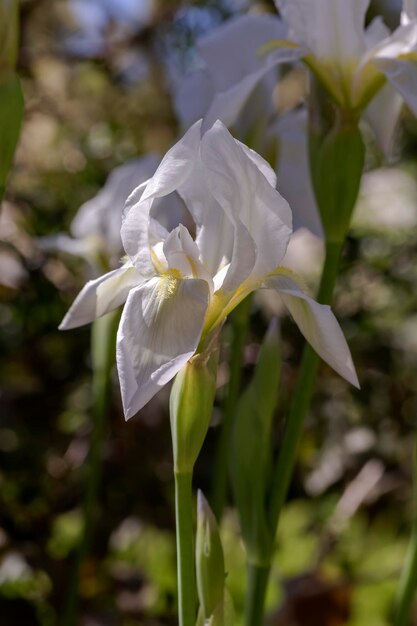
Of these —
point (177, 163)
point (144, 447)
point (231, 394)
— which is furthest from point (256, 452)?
point (144, 447)

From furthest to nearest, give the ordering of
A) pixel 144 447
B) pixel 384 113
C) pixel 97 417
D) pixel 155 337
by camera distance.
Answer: pixel 144 447 → pixel 97 417 → pixel 384 113 → pixel 155 337

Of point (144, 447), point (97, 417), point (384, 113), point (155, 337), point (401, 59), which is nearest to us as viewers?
point (155, 337)

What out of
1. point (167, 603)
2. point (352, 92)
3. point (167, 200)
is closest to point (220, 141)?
point (352, 92)

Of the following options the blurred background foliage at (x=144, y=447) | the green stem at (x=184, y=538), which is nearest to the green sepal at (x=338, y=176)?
the green stem at (x=184, y=538)

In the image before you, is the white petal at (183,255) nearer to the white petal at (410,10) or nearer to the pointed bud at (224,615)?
the pointed bud at (224,615)

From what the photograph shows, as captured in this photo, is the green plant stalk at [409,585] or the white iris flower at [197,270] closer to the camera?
the white iris flower at [197,270]

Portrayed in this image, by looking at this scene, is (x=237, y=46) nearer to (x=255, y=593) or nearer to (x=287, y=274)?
(x=287, y=274)

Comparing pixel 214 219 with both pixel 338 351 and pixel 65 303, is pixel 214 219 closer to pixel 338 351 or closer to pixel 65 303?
pixel 338 351

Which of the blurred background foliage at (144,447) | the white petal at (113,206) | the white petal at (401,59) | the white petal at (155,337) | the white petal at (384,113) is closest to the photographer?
the white petal at (155,337)
